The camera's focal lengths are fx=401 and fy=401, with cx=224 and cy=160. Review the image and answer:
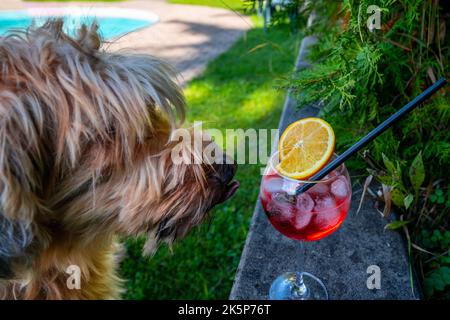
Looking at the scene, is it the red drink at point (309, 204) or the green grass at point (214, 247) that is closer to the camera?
the red drink at point (309, 204)

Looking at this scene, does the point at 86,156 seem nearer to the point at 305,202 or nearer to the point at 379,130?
the point at 305,202

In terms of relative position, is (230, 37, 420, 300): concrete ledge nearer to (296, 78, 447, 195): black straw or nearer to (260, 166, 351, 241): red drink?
(260, 166, 351, 241): red drink

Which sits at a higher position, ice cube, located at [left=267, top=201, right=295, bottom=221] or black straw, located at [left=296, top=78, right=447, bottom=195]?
black straw, located at [left=296, top=78, right=447, bottom=195]

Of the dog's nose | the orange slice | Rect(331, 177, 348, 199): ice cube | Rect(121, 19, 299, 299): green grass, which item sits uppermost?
the orange slice

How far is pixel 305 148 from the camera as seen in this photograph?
72.0 inches

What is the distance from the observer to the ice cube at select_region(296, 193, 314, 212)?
1.75m

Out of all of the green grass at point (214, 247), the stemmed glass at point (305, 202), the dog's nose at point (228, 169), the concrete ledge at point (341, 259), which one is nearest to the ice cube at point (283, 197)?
the stemmed glass at point (305, 202)

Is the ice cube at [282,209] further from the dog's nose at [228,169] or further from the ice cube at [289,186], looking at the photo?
the dog's nose at [228,169]

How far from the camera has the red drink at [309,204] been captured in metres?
1.74

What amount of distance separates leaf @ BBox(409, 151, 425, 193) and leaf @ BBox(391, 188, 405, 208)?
9cm

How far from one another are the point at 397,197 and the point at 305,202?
0.92m

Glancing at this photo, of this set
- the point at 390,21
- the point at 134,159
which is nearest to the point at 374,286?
the point at 134,159

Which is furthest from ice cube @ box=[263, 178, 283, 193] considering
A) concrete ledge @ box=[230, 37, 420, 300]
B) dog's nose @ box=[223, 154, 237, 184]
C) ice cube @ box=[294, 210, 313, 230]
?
concrete ledge @ box=[230, 37, 420, 300]

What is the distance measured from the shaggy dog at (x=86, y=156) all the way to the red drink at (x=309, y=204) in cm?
41
